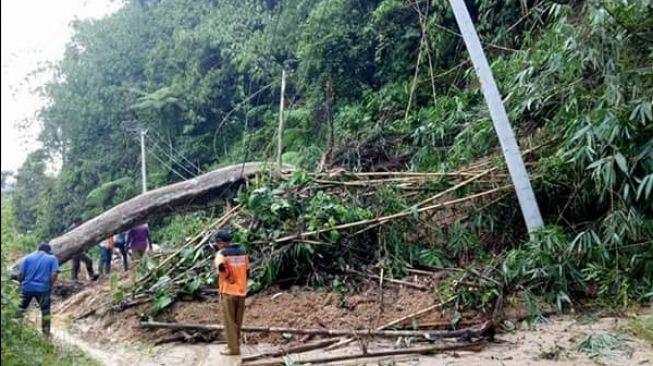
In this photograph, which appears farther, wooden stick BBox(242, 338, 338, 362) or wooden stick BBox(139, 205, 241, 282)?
wooden stick BBox(139, 205, 241, 282)

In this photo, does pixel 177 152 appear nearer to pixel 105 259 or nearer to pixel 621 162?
pixel 105 259

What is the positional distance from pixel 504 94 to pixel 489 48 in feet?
7.57

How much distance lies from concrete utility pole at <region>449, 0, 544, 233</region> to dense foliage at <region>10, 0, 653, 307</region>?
391 mm

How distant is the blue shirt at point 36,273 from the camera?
22.0 ft

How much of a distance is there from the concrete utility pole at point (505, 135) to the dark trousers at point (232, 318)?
355 centimetres

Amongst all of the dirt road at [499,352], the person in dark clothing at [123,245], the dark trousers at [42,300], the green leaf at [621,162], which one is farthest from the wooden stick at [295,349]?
the person in dark clothing at [123,245]

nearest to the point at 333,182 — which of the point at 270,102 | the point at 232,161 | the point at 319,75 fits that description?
the point at 319,75

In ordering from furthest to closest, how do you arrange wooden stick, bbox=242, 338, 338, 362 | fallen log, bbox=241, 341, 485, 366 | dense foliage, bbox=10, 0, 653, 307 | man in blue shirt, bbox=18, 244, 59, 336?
man in blue shirt, bbox=18, 244, 59, 336, dense foliage, bbox=10, 0, 653, 307, wooden stick, bbox=242, 338, 338, 362, fallen log, bbox=241, 341, 485, 366

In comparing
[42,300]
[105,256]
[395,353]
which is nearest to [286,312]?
[395,353]

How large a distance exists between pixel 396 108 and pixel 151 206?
18.3 feet

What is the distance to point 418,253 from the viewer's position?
25.8 ft

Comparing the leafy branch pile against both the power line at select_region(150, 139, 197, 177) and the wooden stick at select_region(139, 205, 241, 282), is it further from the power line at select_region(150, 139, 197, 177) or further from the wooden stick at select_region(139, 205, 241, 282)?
the power line at select_region(150, 139, 197, 177)

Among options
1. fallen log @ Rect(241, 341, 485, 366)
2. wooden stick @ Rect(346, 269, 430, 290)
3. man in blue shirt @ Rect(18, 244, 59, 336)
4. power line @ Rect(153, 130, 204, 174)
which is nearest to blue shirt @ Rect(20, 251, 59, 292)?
man in blue shirt @ Rect(18, 244, 59, 336)

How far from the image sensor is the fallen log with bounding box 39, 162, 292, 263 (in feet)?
28.4
